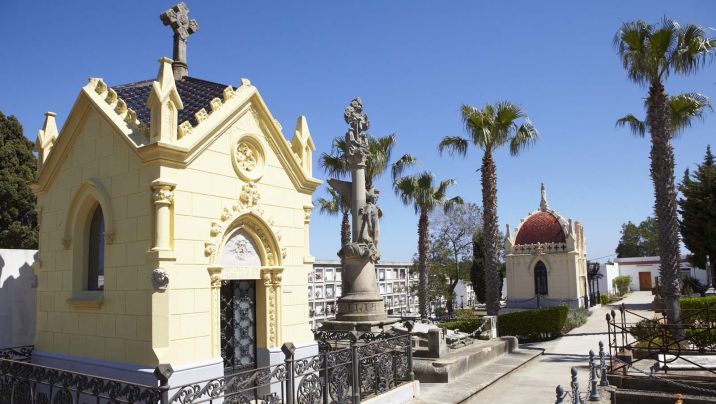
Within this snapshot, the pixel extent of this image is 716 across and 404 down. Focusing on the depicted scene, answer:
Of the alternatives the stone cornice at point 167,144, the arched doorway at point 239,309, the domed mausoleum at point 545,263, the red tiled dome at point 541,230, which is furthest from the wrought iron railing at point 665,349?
the red tiled dome at point 541,230

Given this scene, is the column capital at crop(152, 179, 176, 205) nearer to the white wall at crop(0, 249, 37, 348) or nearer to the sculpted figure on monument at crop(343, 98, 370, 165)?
the white wall at crop(0, 249, 37, 348)

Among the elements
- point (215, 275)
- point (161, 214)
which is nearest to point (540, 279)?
point (215, 275)

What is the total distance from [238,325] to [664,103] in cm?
1531

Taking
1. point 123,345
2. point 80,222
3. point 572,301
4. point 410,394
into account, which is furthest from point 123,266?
point 572,301

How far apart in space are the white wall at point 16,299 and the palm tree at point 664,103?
1844 cm

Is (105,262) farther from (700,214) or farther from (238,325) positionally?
(700,214)

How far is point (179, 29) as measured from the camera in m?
11.7

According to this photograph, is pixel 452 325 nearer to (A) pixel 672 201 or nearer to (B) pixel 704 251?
(A) pixel 672 201

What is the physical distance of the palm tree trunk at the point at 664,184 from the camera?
16.6 meters

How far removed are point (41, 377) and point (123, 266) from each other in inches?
82.8

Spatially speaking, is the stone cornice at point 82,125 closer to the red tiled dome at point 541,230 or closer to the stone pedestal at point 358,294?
the stone pedestal at point 358,294

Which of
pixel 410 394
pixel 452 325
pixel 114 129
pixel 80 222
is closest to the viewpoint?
pixel 114 129

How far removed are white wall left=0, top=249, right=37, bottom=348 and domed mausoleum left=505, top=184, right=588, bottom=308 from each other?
28107 millimetres

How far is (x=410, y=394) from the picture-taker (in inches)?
417
